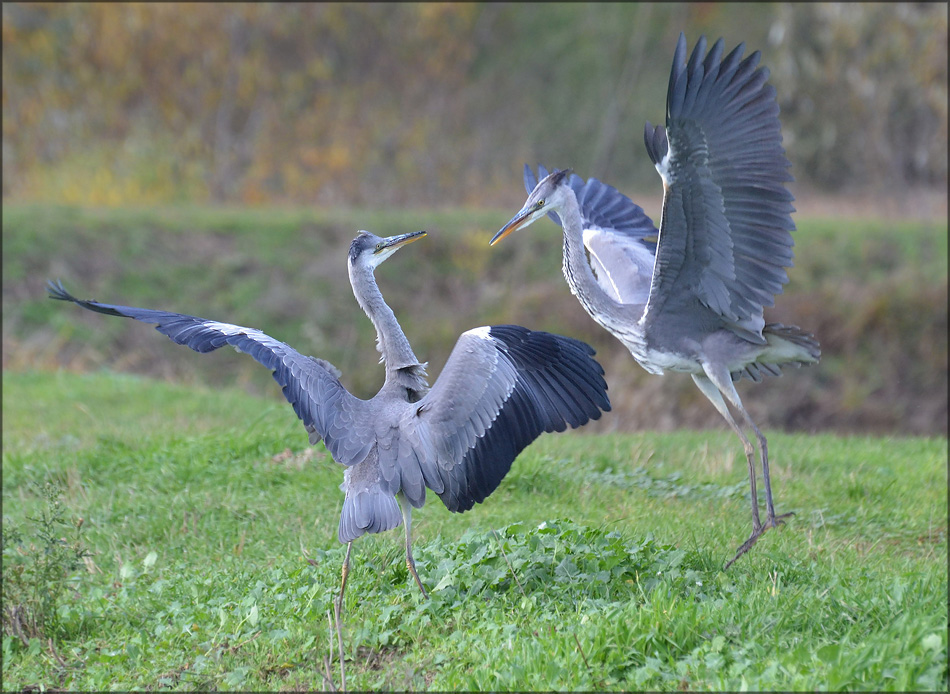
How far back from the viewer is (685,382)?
491 inches

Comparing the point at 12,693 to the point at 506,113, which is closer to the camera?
the point at 12,693

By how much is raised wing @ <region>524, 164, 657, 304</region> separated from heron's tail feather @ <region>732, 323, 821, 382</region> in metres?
0.79

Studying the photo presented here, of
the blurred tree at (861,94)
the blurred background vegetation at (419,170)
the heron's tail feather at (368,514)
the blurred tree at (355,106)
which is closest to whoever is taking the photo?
the heron's tail feather at (368,514)

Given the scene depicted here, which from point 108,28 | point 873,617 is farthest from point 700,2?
point 873,617

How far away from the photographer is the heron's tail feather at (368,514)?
173 inches

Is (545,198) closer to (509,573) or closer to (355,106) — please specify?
(509,573)

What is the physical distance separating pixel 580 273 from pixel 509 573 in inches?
69.9

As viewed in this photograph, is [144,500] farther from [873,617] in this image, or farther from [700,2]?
[700,2]

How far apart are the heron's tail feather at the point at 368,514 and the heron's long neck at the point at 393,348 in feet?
2.31

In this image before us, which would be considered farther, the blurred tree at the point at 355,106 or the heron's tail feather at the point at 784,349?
the blurred tree at the point at 355,106

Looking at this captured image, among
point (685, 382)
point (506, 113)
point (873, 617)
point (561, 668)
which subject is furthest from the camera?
point (506, 113)

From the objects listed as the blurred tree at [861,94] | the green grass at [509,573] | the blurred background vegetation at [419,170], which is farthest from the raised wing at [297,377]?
the blurred tree at [861,94]

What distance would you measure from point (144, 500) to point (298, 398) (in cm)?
245

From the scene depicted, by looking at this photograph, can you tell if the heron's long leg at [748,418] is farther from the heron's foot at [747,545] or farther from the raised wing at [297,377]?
the raised wing at [297,377]
